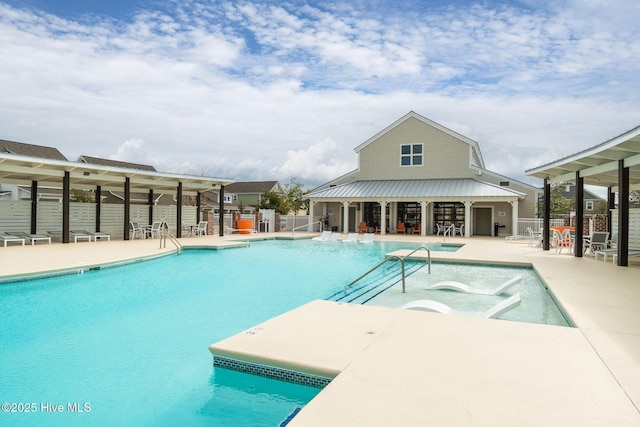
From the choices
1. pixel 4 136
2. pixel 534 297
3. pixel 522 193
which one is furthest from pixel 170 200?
pixel 534 297

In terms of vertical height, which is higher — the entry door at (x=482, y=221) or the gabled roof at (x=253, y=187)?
the gabled roof at (x=253, y=187)

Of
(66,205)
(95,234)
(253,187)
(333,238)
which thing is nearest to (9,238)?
(66,205)

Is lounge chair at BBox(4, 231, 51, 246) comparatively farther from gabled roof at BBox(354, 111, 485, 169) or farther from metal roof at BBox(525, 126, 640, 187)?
metal roof at BBox(525, 126, 640, 187)

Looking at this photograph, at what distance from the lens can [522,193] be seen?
22406 mm

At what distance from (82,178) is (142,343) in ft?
46.6

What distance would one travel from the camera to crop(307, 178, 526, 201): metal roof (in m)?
21.5

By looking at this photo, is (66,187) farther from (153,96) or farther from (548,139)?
(548,139)

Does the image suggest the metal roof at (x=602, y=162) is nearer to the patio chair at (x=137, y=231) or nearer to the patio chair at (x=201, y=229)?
the patio chair at (x=201, y=229)

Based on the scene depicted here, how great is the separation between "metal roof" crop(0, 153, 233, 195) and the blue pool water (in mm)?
6792

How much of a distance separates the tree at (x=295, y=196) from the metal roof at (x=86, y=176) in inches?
877

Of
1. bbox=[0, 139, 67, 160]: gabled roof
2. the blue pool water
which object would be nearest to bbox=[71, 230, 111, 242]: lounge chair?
the blue pool water

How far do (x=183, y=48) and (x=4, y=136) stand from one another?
22.3 m

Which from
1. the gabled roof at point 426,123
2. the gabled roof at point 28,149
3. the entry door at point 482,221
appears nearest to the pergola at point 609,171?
the entry door at point 482,221

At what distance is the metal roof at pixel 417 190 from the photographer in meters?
21.5
